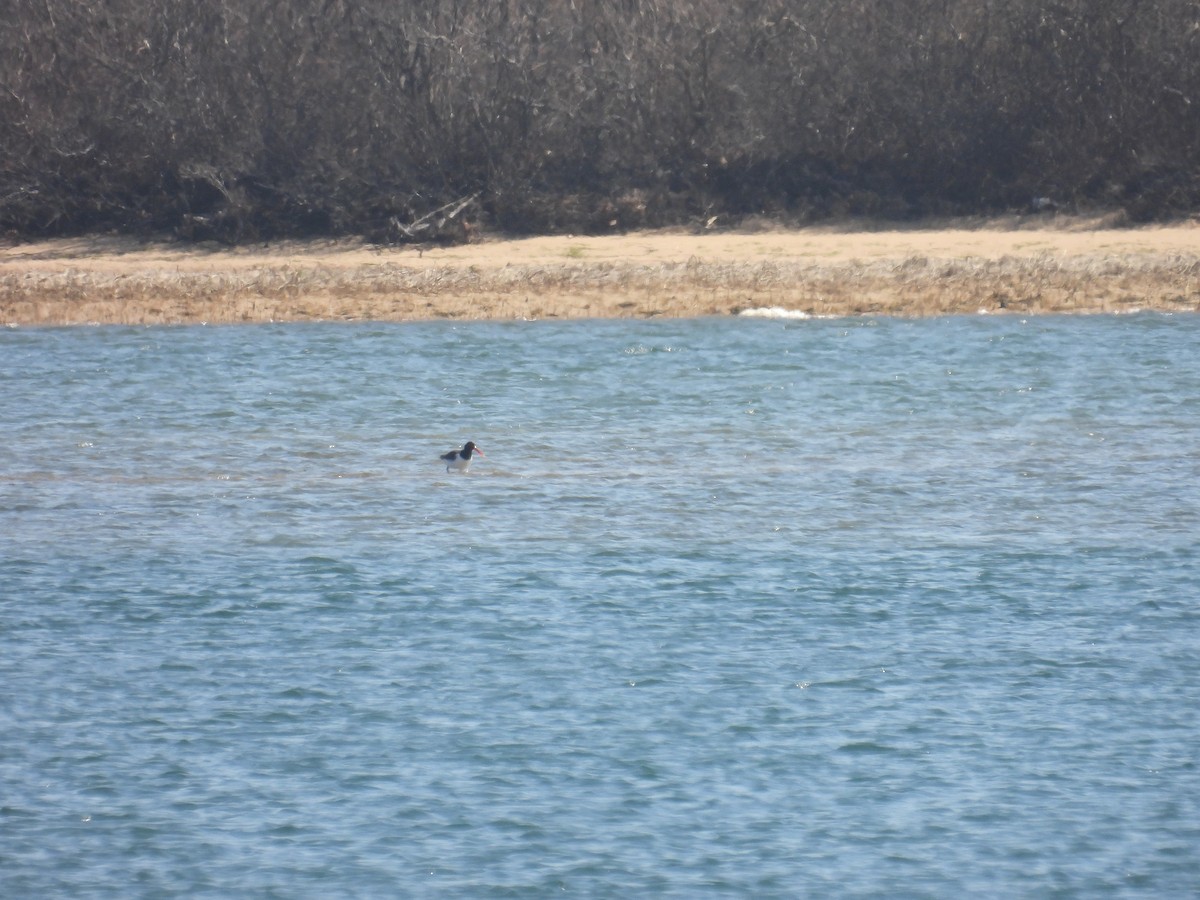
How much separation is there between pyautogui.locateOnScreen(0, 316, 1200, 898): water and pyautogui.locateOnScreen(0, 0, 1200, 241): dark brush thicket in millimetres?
9521

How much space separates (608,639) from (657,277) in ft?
48.4

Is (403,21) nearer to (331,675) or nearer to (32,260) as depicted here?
(32,260)

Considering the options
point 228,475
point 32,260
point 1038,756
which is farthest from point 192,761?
point 32,260

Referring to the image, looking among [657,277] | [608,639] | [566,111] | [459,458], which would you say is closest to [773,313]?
[657,277]

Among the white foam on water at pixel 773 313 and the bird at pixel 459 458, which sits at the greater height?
the bird at pixel 459 458

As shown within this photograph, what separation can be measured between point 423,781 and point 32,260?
21630 mm

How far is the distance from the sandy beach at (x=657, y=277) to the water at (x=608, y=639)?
13.7 ft

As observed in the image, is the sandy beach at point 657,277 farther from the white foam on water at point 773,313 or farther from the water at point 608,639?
the water at point 608,639

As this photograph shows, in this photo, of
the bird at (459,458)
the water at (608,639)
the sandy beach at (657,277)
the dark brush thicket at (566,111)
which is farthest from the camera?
the dark brush thicket at (566,111)

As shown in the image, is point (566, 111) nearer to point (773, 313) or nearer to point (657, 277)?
point (657, 277)

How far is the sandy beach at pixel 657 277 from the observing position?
2341 cm

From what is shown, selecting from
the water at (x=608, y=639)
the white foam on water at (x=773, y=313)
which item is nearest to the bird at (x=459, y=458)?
the water at (x=608, y=639)

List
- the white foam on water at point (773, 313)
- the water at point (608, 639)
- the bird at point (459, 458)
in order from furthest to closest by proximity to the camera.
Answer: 1. the white foam on water at point (773, 313)
2. the bird at point (459, 458)
3. the water at point (608, 639)

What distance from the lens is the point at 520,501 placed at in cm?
1404
